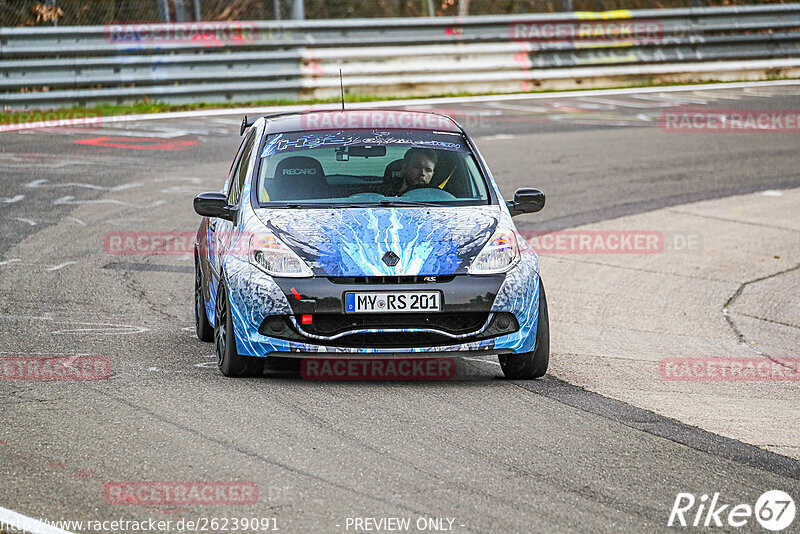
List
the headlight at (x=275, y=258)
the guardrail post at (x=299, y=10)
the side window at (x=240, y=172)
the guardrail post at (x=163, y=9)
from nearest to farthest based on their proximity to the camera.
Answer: the headlight at (x=275, y=258) → the side window at (x=240, y=172) → the guardrail post at (x=163, y=9) → the guardrail post at (x=299, y=10)

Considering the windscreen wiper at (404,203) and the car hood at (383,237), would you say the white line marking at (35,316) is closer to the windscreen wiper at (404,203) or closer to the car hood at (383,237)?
the car hood at (383,237)

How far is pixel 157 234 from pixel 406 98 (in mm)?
10686

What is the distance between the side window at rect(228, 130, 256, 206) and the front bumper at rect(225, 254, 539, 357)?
1.23m

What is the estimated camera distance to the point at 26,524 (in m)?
4.57

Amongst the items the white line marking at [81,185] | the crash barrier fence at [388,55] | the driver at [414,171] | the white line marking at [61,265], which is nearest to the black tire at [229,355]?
the driver at [414,171]

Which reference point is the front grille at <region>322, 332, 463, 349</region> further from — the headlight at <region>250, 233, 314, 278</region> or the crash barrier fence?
the crash barrier fence

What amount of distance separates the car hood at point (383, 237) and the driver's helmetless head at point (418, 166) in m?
0.43

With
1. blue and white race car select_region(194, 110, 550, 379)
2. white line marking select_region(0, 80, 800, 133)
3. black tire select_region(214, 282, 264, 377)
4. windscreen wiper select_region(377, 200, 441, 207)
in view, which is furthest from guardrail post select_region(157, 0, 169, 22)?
black tire select_region(214, 282, 264, 377)

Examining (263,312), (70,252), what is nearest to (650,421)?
(263,312)

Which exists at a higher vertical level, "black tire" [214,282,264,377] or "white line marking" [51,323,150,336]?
"black tire" [214,282,264,377]

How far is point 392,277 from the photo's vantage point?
661 centimetres

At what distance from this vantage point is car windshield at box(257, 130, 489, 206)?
762cm

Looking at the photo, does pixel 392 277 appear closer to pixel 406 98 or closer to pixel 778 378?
pixel 778 378

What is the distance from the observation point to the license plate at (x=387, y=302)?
6.59m
